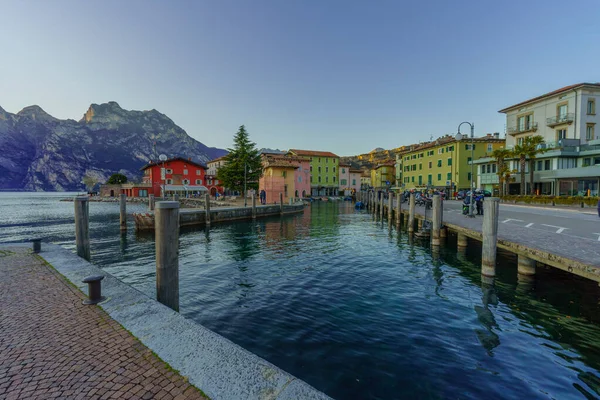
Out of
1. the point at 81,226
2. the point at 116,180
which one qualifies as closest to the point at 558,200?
the point at 81,226

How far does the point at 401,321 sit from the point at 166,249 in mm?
5559

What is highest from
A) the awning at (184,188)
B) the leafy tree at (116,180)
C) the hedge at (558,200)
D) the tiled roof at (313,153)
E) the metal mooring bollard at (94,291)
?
the tiled roof at (313,153)

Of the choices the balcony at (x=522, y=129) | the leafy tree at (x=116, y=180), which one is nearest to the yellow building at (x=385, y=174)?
the balcony at (x=522, y=129)

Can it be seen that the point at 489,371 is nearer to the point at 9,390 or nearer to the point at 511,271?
the point at 9,390

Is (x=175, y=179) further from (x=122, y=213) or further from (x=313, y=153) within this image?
(x=122, y=213)

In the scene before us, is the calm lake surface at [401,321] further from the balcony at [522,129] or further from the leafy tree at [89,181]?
the leafy tree at [89,181]

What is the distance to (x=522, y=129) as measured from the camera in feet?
150

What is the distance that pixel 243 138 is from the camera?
59.2 m

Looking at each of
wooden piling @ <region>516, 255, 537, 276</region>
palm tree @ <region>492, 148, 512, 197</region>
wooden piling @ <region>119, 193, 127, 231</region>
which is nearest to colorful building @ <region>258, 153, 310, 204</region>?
wooden piling @ <region>119, 193, 127, 231</region>

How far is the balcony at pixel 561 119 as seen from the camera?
128 feet

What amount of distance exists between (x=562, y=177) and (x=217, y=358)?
158 ft

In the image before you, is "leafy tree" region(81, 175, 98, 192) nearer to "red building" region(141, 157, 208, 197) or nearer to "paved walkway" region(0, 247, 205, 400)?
"red building" region(141, 157, 208, 197)

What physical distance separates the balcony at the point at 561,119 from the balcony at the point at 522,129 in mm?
2038

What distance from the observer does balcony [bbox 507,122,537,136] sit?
4380 centimetres
